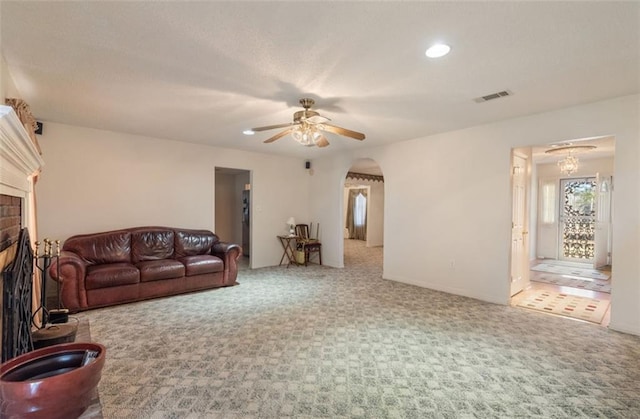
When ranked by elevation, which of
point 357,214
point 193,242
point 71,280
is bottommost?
point 71,280

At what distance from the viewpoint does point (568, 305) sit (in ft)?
13.3

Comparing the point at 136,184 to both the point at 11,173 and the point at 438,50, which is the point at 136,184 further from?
the point at 438,50

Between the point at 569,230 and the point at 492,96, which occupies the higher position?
the point at 492,96

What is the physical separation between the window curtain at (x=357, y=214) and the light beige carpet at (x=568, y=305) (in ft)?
22.8

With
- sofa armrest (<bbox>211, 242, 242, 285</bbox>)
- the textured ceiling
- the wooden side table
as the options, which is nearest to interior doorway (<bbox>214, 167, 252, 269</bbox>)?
the wooden side table

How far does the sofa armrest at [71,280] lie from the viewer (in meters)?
3.57

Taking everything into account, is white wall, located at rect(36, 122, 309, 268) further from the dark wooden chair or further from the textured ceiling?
the textured ceiling

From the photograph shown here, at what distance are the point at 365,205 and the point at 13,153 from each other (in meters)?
10.0

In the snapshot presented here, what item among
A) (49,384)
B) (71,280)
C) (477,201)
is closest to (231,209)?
(71,280)

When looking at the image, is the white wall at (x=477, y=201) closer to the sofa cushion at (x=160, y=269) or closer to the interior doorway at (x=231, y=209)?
the interior doorway at (x=231, y=209)

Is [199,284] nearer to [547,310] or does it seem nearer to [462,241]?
[462,241]

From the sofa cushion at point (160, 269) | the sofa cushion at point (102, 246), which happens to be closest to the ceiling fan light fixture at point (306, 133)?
the sofa cushion at point (160, 269)

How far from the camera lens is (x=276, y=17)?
1875 millimetres

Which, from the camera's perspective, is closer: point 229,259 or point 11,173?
point 11,173
